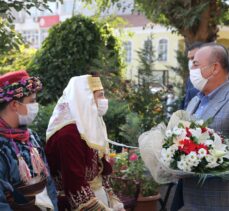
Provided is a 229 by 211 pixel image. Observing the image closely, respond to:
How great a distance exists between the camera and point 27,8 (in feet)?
13.4

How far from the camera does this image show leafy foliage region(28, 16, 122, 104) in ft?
26.4

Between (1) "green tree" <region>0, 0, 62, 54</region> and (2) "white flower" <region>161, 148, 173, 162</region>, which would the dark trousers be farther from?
(1) "green tree" <region>0, 0, 62, 54</region>

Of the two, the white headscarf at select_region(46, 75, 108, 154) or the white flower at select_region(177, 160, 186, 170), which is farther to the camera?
the white headscarf at select_region(46, 75, 108, 154)

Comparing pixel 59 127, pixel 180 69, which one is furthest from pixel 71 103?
pixel 180 69

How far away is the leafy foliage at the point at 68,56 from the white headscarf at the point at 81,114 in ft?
15.6

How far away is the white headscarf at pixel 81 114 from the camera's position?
2956 millimetres

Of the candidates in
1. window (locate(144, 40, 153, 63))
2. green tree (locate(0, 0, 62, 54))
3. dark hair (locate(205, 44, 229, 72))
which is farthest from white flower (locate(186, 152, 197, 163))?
window (locate(144, 40, 153, 63))

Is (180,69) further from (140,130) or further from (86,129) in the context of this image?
(86,129)

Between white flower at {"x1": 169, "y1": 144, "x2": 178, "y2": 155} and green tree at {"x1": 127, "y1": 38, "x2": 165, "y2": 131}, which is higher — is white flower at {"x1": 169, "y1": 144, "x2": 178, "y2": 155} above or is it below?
above

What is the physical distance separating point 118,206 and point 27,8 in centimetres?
195

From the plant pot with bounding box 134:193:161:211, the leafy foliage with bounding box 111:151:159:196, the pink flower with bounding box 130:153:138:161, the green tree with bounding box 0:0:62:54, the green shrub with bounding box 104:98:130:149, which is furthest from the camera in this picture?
the green shrub with bounding box 104:98:130:149

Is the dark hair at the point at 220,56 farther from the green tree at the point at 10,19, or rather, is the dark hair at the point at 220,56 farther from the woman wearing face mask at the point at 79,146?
the green tree at the point at 10,19

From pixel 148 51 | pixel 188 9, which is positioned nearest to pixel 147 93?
pixel 148 51

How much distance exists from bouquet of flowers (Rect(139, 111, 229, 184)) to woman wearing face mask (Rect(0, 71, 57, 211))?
0.67 m
